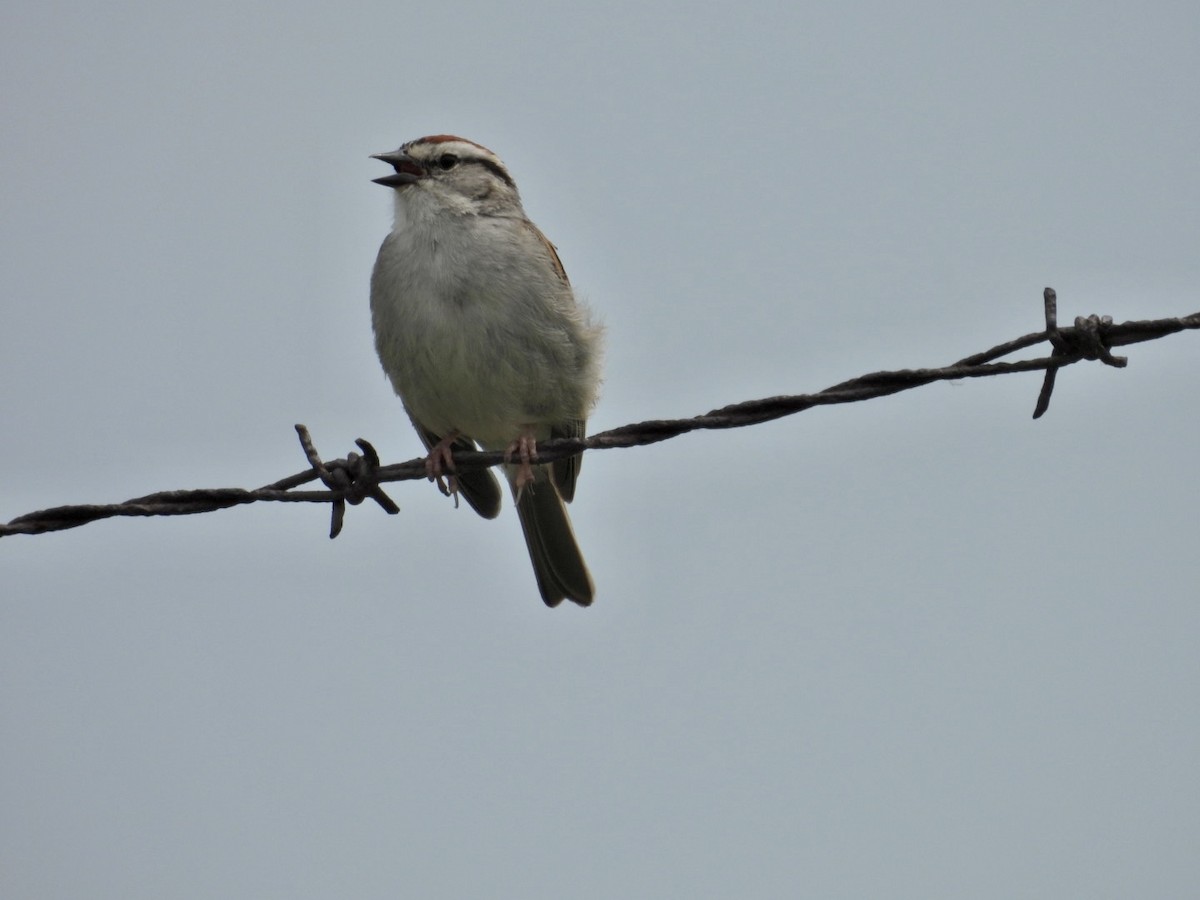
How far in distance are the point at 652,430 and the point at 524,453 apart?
48.3 inches

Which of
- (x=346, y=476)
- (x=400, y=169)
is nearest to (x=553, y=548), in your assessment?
(x=400, y=169)

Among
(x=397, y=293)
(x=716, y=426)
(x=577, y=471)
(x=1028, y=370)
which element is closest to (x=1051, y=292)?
(x=1028, y=370)

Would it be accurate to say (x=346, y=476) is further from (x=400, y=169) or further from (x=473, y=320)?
(x=400, y=169)

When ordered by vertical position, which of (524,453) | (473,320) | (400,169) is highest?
(400,169)

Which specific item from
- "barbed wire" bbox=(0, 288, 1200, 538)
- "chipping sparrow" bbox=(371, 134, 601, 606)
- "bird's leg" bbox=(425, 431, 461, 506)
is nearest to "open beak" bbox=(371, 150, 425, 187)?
"chipping sparrow" bbox=(371, 134, 601, 606)

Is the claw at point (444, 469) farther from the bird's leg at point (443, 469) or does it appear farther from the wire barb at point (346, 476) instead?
the wire barb at point (346, 476)

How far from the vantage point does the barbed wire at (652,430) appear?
366 centimetres

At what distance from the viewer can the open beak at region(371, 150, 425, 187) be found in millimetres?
6535

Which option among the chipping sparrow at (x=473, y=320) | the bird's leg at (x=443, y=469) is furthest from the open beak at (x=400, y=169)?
the bird's leg at (x=443, y=469)

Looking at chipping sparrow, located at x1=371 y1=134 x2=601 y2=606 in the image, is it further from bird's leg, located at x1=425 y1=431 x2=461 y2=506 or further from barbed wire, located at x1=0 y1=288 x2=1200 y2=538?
barbed wire, located at x1=0 y1=288 x2=1200 y2=538

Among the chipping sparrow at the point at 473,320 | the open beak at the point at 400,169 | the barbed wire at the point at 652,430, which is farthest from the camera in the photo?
the open beak at the point at 400,169

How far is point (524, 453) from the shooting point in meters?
5.34

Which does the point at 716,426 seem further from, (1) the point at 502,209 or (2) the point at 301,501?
(1) the point at 502,209

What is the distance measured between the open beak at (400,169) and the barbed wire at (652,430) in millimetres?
2016
